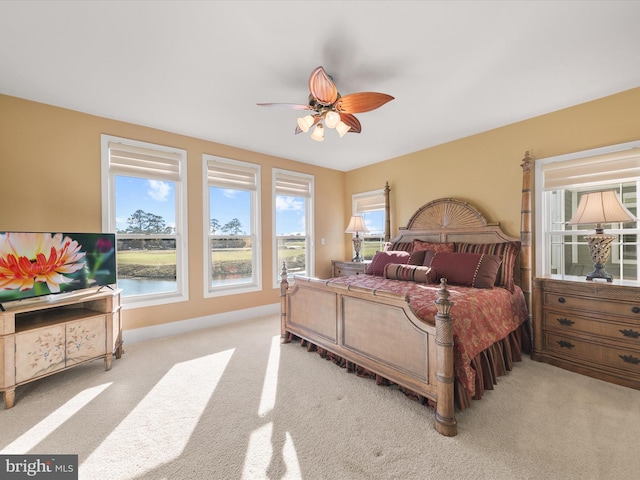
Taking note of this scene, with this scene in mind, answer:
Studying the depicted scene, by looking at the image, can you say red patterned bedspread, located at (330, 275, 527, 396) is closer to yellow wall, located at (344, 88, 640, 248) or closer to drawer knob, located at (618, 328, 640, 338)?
drawer knob, located at (618, 328, 640, 338)

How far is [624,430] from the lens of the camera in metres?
1.76

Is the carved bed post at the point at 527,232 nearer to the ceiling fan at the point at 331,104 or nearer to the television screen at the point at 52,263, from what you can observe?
the ceiling fan at the point at 331,104

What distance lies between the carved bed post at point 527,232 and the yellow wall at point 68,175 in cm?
382

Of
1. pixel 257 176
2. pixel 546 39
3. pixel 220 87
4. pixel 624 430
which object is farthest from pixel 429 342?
pixel 257 176

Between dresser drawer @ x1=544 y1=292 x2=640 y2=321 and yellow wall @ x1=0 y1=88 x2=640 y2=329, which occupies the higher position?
yellow wall @ x1=0 y1=88 x2=640 y2=329

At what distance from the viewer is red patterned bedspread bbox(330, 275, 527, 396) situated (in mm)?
1890

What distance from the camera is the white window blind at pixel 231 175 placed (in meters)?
3.96

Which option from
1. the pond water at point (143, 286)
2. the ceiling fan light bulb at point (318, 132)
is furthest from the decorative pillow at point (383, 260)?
the pond water at point (143, 286)

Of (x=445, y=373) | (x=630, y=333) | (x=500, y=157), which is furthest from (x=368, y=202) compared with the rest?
(x=445, y=373)

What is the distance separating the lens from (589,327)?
8.04 feet

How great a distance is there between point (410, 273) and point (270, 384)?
189 cm

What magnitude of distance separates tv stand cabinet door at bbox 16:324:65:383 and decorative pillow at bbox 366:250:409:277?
128 inches

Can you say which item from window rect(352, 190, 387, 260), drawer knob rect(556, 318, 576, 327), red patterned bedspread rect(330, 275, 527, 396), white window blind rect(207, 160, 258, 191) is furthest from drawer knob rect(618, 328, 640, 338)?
white window blind rect(207, 160, 258, 191)

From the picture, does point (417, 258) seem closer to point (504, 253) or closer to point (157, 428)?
point (504, 253)
